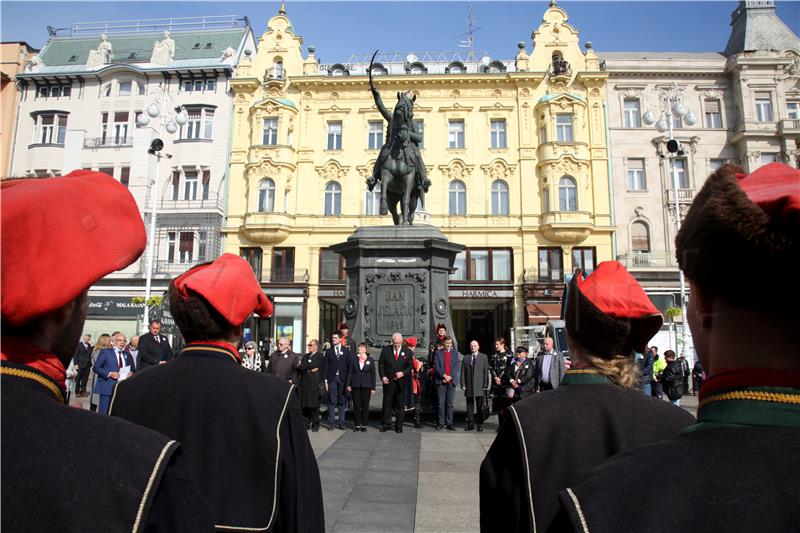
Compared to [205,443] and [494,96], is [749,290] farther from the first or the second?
[494,96]

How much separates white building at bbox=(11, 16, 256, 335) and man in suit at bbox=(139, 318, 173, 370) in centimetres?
2496

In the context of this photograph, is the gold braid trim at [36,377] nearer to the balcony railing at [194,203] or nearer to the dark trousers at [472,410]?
the dark trousers at [472,410]

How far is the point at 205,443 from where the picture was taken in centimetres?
241

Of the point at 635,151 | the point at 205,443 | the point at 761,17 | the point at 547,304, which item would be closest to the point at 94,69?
the point at 547,304

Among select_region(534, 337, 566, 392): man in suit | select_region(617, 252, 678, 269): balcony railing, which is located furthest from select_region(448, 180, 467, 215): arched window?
select_region(534, 337, 566, 392): man in suit

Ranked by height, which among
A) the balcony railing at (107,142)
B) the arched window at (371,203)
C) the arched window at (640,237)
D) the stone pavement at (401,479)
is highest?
the balcony railing at (107,142)

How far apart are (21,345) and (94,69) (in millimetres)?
42722

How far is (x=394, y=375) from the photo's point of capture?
9.79m

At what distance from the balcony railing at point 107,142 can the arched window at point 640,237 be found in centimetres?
3246

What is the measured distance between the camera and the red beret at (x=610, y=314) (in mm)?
2359

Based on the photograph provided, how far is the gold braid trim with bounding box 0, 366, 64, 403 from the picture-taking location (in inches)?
49.4

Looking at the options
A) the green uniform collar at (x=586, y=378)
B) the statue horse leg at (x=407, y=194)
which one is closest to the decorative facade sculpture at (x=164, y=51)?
the statue horse leg at (x=407, y=194)

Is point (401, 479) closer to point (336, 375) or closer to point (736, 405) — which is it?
point (336, 375)

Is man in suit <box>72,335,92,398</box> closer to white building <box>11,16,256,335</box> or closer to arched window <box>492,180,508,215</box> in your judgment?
white building <box>11,16,256,335</box>
